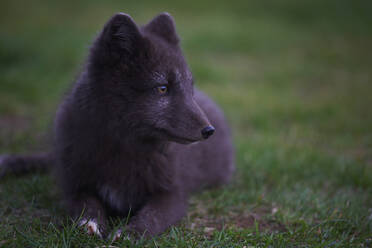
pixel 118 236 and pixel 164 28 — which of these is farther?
pixel 164 28

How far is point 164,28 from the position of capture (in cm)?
385

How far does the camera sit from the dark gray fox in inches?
129

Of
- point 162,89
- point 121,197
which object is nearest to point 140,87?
point 162,89

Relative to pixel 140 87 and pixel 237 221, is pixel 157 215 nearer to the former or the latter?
pixel 237 221

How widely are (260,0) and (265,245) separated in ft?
61.1

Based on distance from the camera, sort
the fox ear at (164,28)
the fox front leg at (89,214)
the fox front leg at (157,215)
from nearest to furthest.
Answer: the fox front leg at (89,214)
the fox front leg at (157,215)
the fox ear at (164,28)

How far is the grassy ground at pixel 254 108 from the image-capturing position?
3.59 m

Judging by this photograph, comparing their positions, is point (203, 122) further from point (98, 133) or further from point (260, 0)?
point (260, 0)

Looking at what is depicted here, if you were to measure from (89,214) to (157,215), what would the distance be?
621 millimetres

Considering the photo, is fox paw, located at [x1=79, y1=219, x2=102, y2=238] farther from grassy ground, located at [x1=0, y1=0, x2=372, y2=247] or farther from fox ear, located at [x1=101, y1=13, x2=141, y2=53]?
fox ear, located at [x1=101, y1=13, x2=141, y2=53]

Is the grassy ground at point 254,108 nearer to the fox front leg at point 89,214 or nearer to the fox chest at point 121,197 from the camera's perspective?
the fox front leg at point 89,214

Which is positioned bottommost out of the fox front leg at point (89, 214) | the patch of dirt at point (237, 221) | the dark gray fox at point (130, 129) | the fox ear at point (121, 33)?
the patch of dirt at point (237, 221)

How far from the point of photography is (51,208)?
3838 mm

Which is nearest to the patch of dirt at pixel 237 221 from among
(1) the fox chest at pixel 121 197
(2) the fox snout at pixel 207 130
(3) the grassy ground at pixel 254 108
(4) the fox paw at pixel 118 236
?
(3) the grassy ground at pixel 254 108
